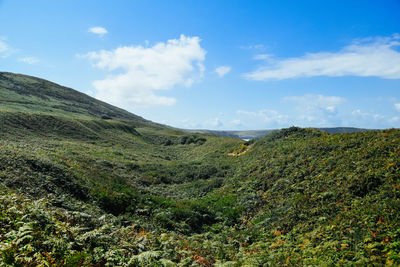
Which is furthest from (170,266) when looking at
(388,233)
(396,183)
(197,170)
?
(197,170)

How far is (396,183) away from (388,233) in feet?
13.7

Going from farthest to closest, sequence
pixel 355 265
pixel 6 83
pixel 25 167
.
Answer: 1. pixel 6 83
2. pixel 25 167
3. pixel 355 265

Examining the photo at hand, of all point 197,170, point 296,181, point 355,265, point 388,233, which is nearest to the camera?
point 355,265

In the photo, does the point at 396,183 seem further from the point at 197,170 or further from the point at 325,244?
the point at 197,170

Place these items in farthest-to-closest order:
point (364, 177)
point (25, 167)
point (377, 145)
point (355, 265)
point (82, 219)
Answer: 1. point (377, 145)
2. point (25, 167)
3. point (364, 177)
4. point (82, 219)
5. point (355, 265)

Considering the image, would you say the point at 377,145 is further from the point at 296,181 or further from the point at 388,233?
the point at 388,233

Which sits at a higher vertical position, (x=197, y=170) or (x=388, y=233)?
(x=388, y=233)

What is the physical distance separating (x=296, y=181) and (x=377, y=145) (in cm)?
579

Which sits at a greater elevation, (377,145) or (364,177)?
(377,145)

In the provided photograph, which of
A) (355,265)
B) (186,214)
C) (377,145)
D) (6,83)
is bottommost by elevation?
(186,214)

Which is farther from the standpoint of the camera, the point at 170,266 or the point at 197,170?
the point at 197,170

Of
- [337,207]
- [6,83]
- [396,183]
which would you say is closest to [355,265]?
[337,207]

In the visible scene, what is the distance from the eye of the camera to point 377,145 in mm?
15180

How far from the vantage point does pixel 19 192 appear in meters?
10.9
